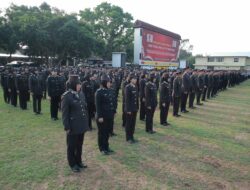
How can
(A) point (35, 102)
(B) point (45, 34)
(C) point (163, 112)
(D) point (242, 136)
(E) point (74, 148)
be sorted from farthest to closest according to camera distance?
1. (B) point (45, 34)
2. (A) point (35, 102)
3. (C) point (163, 112)
4. (D) point (242, 136)
5. (E) point (74, 148)

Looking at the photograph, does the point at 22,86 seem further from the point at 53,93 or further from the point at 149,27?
the point at 149,27

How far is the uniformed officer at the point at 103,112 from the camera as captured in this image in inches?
236

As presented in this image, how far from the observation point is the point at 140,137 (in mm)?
7605

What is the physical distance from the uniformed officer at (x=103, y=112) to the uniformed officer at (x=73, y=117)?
2.72 feet

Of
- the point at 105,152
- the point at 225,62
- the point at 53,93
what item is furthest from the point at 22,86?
the point at 225,62

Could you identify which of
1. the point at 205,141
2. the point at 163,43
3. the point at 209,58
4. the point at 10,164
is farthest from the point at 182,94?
the point at 209,58

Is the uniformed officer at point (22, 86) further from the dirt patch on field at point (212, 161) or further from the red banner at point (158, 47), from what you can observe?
the red banner at point (158, 47)

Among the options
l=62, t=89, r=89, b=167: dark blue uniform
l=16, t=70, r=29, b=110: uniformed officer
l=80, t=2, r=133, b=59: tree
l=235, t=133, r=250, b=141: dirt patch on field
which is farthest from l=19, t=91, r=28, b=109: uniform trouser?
l=80, t=2, r=133, b=59: tree

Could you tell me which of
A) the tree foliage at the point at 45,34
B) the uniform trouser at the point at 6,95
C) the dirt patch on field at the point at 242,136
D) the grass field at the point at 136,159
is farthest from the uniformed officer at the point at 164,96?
the tree foliage at the point at 45,34

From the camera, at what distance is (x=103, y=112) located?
6.04 meters

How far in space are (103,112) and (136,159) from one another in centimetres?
126

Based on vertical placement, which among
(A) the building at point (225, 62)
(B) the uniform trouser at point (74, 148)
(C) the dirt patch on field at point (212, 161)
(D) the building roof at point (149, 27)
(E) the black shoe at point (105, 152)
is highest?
(D) the building roof at point (149, 27)

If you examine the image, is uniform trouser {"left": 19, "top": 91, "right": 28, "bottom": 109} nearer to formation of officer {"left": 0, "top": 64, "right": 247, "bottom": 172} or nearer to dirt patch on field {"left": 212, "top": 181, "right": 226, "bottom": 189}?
formation of officer {"left": 0, "top": 64, "right": 247, "bottom": 172}

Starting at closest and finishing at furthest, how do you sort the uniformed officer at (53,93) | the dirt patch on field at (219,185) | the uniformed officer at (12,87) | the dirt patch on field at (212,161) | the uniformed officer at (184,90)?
the dirt patch on field at (219,185) → the dirt patch on field at (212,161) → the uniformed officer at (53,93) → the uniformed officer at (184,90) → the uniformed officer at (12,87)
